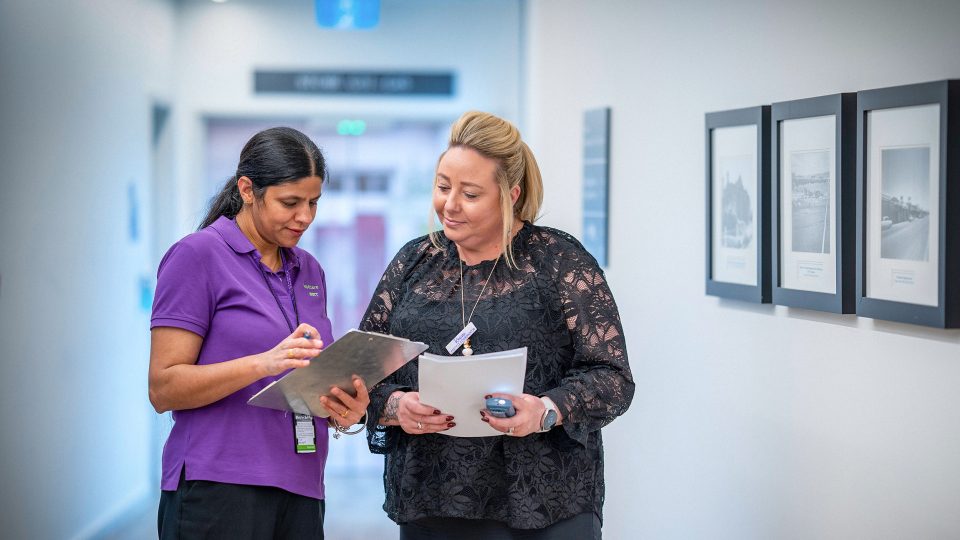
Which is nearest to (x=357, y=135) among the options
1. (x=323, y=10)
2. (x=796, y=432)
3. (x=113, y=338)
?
(x=323, y=10)

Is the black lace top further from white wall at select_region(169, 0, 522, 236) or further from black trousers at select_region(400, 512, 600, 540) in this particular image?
white wall at select_region(169, 0, 522, 236)

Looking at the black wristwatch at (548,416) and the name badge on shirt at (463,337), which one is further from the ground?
the name badge on shirt at (463,337)

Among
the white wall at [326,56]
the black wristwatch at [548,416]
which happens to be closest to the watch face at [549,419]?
the black wristwatch at [548,416]

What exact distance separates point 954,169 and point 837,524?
0.98 m

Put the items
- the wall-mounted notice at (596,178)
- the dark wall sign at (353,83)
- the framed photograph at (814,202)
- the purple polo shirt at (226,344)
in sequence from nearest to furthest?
the purple polo shirt at (226,344), the framed photograph at (814,202), the wall-mounted notice at (596,178), the dark wall sign at (353,83)

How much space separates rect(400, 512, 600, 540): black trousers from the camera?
7.19ft

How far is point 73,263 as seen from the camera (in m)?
4.19

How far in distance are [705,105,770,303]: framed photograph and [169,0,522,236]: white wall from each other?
3.51m

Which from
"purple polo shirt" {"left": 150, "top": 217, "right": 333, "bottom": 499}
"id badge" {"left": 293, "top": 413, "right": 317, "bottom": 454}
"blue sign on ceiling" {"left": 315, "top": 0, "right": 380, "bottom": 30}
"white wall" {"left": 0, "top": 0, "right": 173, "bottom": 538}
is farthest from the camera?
"blue sign on ceiling" {"left": 315, "top": 0, "right": 380, "bottom": 30}

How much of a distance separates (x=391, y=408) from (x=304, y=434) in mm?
196

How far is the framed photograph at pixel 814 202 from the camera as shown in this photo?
241 centimetres

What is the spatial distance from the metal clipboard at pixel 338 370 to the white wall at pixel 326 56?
4411 mm

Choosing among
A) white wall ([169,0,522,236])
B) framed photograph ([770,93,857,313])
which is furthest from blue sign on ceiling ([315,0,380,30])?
framed photograph ([770,93,857,313])

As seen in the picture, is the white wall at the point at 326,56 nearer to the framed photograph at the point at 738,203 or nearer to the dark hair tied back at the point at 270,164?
the framed photograph at the point at 738,203
